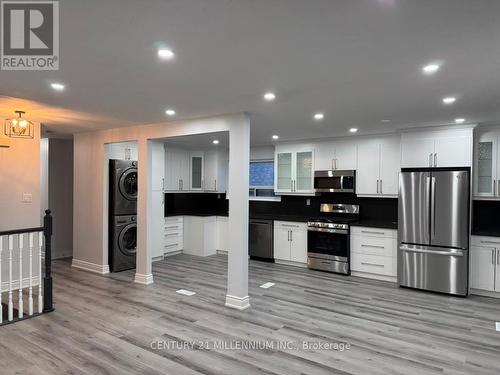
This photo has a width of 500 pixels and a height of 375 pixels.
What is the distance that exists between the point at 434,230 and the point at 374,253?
1025 mm

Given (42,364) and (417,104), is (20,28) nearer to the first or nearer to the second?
(42,364)

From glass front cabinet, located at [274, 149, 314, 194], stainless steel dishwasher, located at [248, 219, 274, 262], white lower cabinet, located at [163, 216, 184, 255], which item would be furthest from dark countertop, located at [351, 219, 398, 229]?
white lower cabinet, located at [163, 216, 184, 255]

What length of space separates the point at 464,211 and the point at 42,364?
520cm

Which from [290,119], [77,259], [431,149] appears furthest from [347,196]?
[77,259]

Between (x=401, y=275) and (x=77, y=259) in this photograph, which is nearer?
(x=401, y=275)

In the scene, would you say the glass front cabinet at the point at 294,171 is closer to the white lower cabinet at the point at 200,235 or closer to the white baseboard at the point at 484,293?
the white lower cabinet at the point at 200,235

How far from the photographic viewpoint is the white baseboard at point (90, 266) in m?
5.68

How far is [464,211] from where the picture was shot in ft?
15.0

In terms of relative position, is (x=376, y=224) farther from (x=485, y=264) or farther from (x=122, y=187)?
(x=122, y=187)

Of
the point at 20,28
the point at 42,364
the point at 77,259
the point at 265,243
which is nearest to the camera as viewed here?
the point at 20,28

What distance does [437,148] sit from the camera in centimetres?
487

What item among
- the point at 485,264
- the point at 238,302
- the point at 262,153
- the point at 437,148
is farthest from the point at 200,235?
the point at 485,264

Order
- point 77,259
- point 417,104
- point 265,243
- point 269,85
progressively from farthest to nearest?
point 265,243, point 77,259, point 417,104, point 269,85

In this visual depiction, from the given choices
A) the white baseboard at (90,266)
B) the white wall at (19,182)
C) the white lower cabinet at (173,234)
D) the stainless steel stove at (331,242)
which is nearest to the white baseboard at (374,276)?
the stainless steel stove at (331,242)
